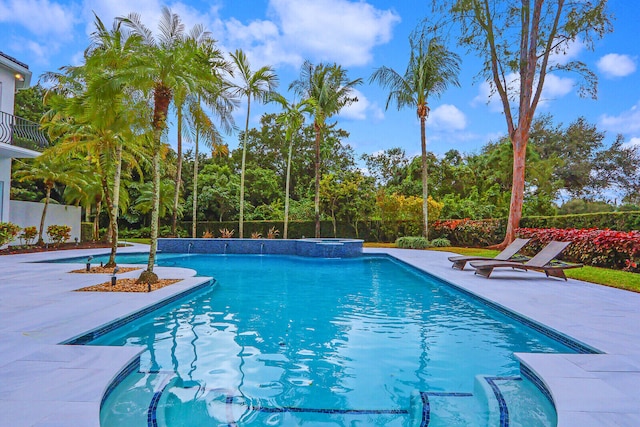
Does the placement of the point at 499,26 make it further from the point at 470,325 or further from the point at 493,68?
the point at 470,325

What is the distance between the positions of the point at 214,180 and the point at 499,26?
752 inches

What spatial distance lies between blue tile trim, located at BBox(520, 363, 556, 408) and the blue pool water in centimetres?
5

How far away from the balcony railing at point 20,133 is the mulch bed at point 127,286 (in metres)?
9.94

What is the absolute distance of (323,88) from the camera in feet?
68.6

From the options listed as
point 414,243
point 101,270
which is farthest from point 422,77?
point 101,270

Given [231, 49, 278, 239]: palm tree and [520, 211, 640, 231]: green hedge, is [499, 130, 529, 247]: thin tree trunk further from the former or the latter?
[231, 49, 278, 239]: palm tree

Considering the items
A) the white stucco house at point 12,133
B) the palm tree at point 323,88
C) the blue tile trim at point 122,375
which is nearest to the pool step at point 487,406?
the blue tile trim at point 122,375

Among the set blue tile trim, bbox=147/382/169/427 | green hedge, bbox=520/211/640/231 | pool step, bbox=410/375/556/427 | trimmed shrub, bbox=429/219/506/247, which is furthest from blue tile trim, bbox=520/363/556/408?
trimmed shrub, bbox=429/219/506/247

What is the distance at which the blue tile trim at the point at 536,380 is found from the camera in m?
3.26

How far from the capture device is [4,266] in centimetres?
1114

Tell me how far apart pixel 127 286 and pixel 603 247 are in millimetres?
12196

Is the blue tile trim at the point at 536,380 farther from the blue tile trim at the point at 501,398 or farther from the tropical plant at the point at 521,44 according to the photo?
the tropical plant at the point at 521,44

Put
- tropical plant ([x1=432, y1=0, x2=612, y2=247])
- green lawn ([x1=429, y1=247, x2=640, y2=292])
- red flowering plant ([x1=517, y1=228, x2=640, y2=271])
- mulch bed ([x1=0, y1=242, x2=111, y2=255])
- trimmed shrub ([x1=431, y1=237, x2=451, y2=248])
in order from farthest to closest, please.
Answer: trimmed shrub ([x1=431, y1=237, x2=451, y2=248])
tropical plant ([x1=432, y1=0, x2=612, y2=247])
mulch bed ([x1=0, y1=242, x2=111, y2=255])
red flowering plant ([x1=517, y1=228, x2=640, y2=271])
green lawn ([x1=429, y1=247, x2=640, y2=292])

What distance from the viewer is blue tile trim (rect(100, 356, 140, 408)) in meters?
3.18
